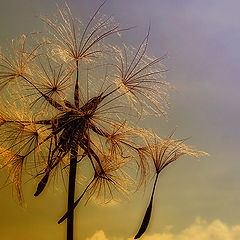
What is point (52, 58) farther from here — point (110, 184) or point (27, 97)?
point (110, 184)

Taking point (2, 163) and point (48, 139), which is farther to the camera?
point (2, 163)

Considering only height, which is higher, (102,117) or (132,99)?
(132,99)

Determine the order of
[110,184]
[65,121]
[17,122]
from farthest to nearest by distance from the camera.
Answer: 1. [110,184]
2. [17,122]
3. [65,121]

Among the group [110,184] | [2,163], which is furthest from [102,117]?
[2,163]

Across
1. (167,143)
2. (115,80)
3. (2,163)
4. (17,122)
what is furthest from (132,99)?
(2,163)

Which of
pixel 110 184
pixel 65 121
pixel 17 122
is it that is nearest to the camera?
pixel 65 121

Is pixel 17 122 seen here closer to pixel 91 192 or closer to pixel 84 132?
pixel 84 132

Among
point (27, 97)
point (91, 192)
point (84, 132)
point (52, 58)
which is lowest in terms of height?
point (91, 192)

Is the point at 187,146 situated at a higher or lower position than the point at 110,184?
higher

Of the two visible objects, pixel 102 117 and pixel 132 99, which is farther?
Result: pixel 132 99
